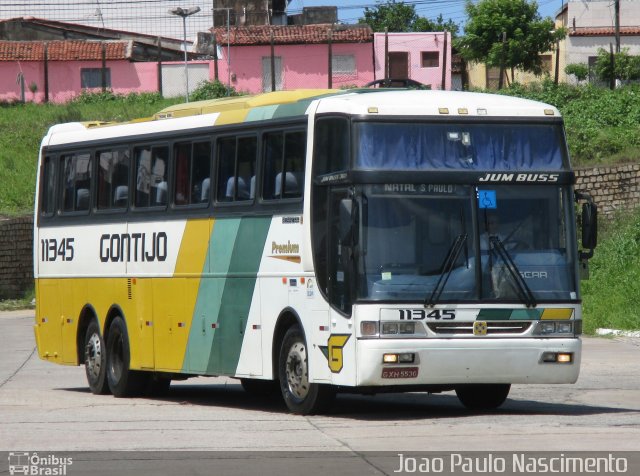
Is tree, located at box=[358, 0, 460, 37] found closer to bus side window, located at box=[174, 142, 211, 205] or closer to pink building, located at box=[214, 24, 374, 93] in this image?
pink building, located at box=[214, 24, 374, 93]

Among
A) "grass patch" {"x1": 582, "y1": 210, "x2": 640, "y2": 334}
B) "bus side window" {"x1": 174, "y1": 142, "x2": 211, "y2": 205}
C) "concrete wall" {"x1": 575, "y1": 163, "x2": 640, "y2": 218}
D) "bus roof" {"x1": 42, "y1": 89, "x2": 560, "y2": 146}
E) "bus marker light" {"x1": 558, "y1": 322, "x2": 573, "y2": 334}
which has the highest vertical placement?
"bus roof" {"x1": 42, "y1": 89, "x2": 560, "y2": 146}

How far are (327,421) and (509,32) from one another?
56.7 meters

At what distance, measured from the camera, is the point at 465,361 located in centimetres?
1425

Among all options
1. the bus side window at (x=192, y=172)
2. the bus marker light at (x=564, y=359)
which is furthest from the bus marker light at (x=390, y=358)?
the bus side window at (x=192, y=172)

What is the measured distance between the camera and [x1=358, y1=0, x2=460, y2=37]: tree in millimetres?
96125

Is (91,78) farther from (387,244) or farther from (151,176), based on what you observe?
(387,244)

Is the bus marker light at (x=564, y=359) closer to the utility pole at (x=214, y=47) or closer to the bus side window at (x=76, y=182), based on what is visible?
the bus side window at (x=76, y=182)

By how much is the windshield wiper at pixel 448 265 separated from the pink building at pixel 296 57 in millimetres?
53473

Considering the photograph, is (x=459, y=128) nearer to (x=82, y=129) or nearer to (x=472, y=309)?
(x=472, y=309)

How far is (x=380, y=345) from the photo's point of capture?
14023 mm

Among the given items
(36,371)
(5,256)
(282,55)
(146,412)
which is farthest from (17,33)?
(146,412)

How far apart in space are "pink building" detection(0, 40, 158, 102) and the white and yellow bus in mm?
52902

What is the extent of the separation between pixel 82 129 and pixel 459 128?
7.75m

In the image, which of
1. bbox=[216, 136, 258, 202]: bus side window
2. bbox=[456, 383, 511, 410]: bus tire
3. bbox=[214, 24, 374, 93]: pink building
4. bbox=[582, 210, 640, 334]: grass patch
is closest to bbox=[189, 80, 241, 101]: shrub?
bbox=[214, 24, 374, 93]: pink building
